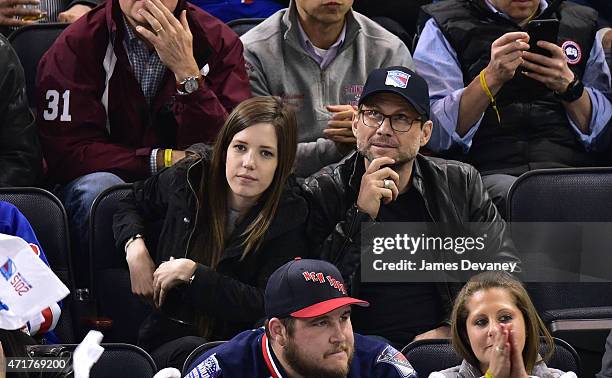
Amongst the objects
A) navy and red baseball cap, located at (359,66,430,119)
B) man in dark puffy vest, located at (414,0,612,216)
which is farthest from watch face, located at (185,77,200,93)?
man in dark puffy vest, located at (414,0,612,216)

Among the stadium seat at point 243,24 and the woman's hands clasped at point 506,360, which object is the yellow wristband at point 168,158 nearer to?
the stadium seat at point 243,24

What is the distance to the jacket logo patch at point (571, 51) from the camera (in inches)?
219

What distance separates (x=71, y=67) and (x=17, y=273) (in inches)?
68.7

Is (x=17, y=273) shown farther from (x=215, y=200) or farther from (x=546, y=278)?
(x=546, y=278)

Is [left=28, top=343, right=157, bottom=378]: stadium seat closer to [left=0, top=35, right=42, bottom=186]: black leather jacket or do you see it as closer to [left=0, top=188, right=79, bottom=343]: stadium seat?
[left=0, top=188, right=79, bottom=343]: stadium seat

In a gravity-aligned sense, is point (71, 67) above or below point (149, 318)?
above

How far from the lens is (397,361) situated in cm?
379

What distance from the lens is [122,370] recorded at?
403 centimetres

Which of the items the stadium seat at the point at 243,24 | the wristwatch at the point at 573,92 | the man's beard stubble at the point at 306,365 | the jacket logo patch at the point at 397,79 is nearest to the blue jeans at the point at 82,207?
the jacket logo patch at the point at 397,79

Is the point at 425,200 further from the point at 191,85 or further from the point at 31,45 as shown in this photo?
the point at 31,45

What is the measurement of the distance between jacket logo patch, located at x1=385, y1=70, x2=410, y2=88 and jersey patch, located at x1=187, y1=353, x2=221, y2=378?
1.37m

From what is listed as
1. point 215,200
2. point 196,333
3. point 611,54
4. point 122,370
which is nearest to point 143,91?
point 215,200

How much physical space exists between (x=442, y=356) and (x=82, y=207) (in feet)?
4.98

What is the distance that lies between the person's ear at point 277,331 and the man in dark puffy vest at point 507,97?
1682mm
